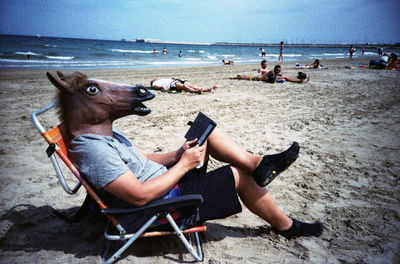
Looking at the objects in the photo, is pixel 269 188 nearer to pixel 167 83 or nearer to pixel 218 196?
pixel 218 196

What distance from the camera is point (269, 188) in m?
3.02

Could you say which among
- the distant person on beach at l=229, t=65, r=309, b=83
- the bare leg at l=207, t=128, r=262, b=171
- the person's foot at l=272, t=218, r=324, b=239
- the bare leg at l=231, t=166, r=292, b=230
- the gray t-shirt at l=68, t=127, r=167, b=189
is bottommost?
the person's foot at l=272, t=218, r=324, b=239

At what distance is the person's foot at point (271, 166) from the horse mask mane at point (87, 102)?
1.17 metres

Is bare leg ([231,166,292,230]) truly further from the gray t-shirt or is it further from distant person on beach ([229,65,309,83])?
distant person on beach ([229,65,309,83])

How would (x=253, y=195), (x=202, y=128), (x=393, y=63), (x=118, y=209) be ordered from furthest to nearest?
(x=393, y=63) → (x=202, y=128) → (x=253, y=195) → (x=118, y=209)

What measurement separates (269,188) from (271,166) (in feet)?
4.14

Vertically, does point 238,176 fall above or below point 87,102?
below

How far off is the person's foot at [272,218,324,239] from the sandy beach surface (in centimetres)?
6

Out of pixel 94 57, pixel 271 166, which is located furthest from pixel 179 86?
pixel 94 57

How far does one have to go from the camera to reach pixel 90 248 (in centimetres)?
204

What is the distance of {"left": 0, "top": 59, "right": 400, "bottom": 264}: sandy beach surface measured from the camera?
6.66ft

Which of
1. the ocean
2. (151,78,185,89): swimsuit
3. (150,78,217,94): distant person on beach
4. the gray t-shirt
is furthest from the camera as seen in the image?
the ocean

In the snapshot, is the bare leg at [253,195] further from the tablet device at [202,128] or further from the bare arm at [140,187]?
the bare arm at [140,187]

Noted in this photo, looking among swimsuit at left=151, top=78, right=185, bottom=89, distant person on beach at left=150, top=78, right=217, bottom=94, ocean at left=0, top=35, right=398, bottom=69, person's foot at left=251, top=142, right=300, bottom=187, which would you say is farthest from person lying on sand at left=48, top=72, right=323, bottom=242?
ocean at left=0, top=35, right=398, bottom=69
